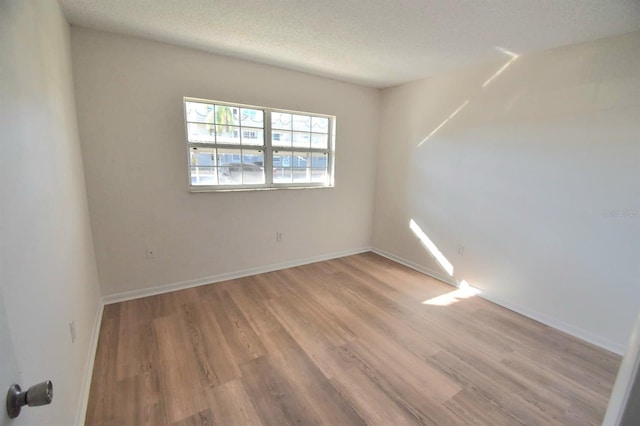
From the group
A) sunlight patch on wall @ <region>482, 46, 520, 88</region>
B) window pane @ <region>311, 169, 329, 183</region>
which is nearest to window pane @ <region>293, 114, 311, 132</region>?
window pane @ <region>311, 169, 329, 183</region>

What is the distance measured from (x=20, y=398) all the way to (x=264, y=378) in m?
1.49

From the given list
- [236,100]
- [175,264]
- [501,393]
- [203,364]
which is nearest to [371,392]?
[501,393]

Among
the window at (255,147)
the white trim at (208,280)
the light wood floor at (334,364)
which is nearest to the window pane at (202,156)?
the window at (255,147)

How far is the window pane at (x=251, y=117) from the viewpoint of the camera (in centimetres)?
322

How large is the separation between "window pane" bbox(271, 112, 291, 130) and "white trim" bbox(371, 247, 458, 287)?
90.9 inches

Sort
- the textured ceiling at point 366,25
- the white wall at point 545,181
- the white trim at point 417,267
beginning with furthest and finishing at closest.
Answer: the white trim at point 417,267
the white wall at point 545,181
the textured ceiling at point 366,25

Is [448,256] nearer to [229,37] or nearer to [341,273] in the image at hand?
[341,273]

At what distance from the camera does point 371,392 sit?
1769 millimetres

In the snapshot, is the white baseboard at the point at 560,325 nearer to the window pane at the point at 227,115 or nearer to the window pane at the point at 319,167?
the window pane at the point at 319,167

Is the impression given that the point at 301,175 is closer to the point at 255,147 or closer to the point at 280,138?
the point at 280,138

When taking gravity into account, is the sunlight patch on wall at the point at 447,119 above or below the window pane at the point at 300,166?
above

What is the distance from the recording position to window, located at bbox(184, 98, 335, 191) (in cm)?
302

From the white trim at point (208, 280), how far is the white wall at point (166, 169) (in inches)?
1.8

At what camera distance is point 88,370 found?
5.95 ft
